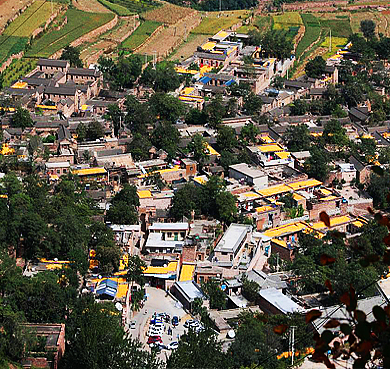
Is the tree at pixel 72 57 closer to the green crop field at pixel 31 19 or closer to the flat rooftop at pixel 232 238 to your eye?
the green crop field at pixel 31 19

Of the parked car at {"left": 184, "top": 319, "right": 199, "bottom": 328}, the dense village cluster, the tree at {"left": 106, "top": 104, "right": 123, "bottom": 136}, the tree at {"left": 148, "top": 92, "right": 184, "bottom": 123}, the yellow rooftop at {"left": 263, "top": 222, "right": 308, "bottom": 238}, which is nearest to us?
the dense village cluster

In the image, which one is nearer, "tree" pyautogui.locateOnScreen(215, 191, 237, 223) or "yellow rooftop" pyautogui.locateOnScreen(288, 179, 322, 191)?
"tree" pyautogui.locateOnScreen(215, 191, 237, 223)

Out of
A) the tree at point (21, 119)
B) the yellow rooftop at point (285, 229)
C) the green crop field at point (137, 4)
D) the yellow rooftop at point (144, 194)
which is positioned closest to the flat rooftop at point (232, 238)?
the yellow rooftop at point (285, 229)

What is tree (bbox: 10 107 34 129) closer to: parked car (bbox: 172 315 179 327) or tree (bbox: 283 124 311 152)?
tree (bbox: 283 124 311 152)

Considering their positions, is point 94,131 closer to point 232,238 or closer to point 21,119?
point 21,119

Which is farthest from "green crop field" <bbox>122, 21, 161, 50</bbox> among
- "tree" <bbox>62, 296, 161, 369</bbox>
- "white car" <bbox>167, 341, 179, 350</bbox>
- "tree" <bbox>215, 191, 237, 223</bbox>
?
"tree" <bbox>62, 296, 161, 369</bbox>

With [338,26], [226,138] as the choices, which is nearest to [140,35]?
[338,26]
